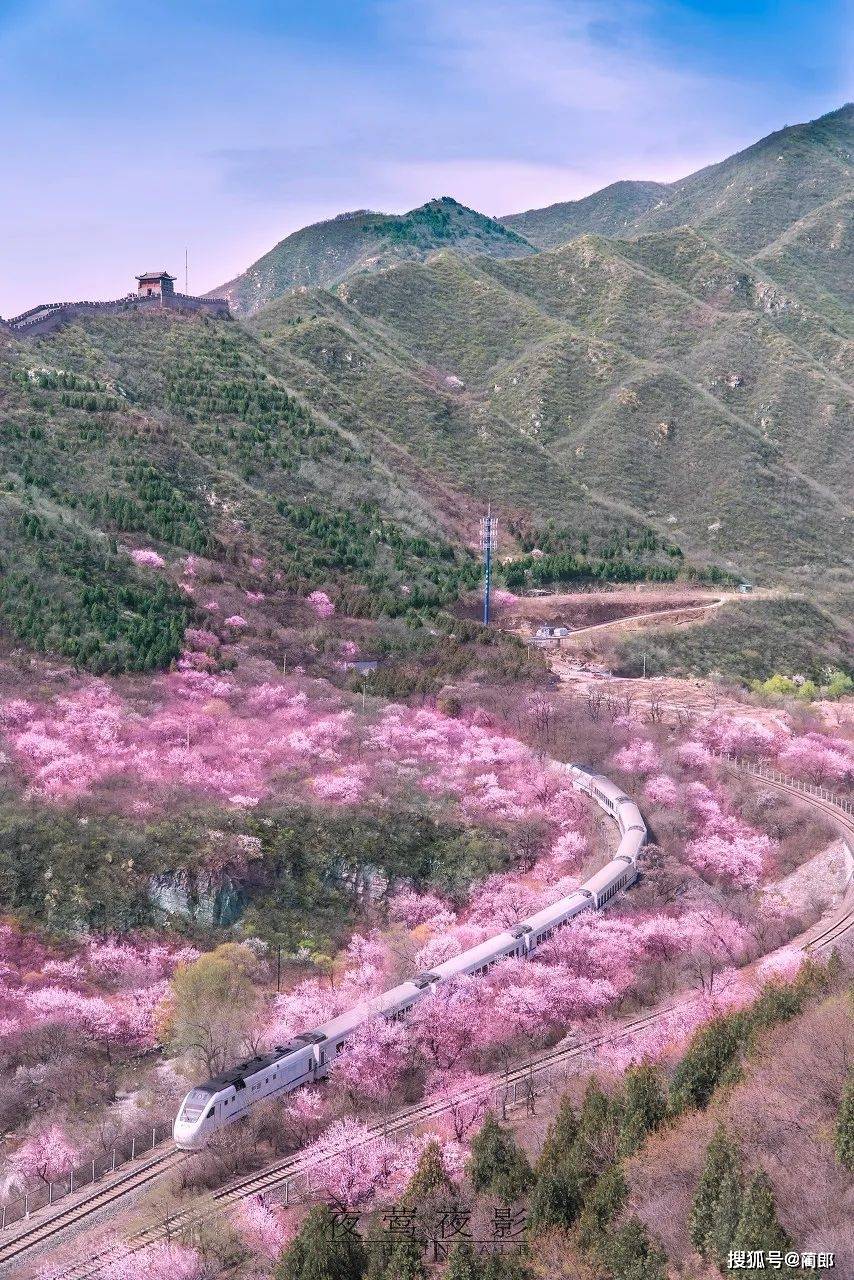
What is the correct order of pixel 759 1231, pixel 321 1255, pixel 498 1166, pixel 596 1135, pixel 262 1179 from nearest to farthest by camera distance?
pixel 759 1231, pixel 321 1255, pixel 498 1166, pixel 596 1135, pixel 262 1179

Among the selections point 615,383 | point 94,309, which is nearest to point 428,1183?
point 94,309

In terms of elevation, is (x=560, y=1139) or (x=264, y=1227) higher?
(x=560, y=1139)

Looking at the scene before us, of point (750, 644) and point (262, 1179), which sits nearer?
point (262, 1179)

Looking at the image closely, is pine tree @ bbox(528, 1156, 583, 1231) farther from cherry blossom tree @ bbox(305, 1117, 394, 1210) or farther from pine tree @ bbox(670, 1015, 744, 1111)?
cherry blossom tree @ bbox(305, 1117, 394, 1210)

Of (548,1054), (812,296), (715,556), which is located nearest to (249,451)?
(715,556)

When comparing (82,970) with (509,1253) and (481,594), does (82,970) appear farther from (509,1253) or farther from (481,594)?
(481,594)

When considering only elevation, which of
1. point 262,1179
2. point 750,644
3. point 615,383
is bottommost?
point 750,644

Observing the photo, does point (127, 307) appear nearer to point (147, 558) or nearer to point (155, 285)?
point (155, 285)
